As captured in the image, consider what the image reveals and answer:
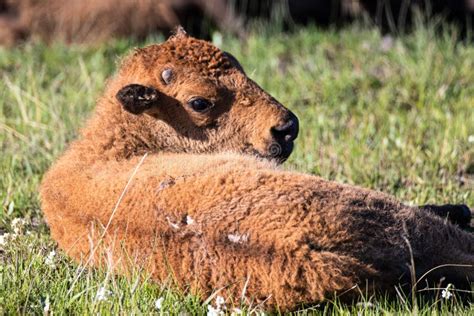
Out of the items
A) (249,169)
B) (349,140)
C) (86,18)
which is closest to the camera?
(249,169)

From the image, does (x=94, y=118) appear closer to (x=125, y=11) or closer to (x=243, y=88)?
(x=243, y=88)

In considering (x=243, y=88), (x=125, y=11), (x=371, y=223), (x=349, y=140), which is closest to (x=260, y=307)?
(x=371, y=223)

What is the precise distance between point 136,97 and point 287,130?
100 cm

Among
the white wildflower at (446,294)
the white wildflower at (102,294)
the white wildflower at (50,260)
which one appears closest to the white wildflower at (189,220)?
the white wildflower at (102,294)

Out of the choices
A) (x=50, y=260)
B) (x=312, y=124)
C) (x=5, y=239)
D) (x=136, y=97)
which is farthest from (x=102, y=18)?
(x=50, y=260)

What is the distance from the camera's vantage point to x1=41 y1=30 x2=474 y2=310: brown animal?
4.69 m

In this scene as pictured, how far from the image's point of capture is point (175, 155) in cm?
599

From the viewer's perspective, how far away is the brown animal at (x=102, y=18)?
11978 millimetres

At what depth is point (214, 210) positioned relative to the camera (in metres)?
4.82

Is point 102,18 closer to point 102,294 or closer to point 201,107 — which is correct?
point 201,107

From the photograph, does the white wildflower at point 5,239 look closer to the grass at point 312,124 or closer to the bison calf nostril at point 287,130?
the grass at point 312,124

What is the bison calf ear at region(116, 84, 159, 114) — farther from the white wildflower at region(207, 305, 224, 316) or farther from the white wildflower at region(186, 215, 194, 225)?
the white wildflower at region(207, 305, 224, 316)

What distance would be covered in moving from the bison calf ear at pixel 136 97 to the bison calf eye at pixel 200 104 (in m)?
0.27

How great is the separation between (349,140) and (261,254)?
3861mm
